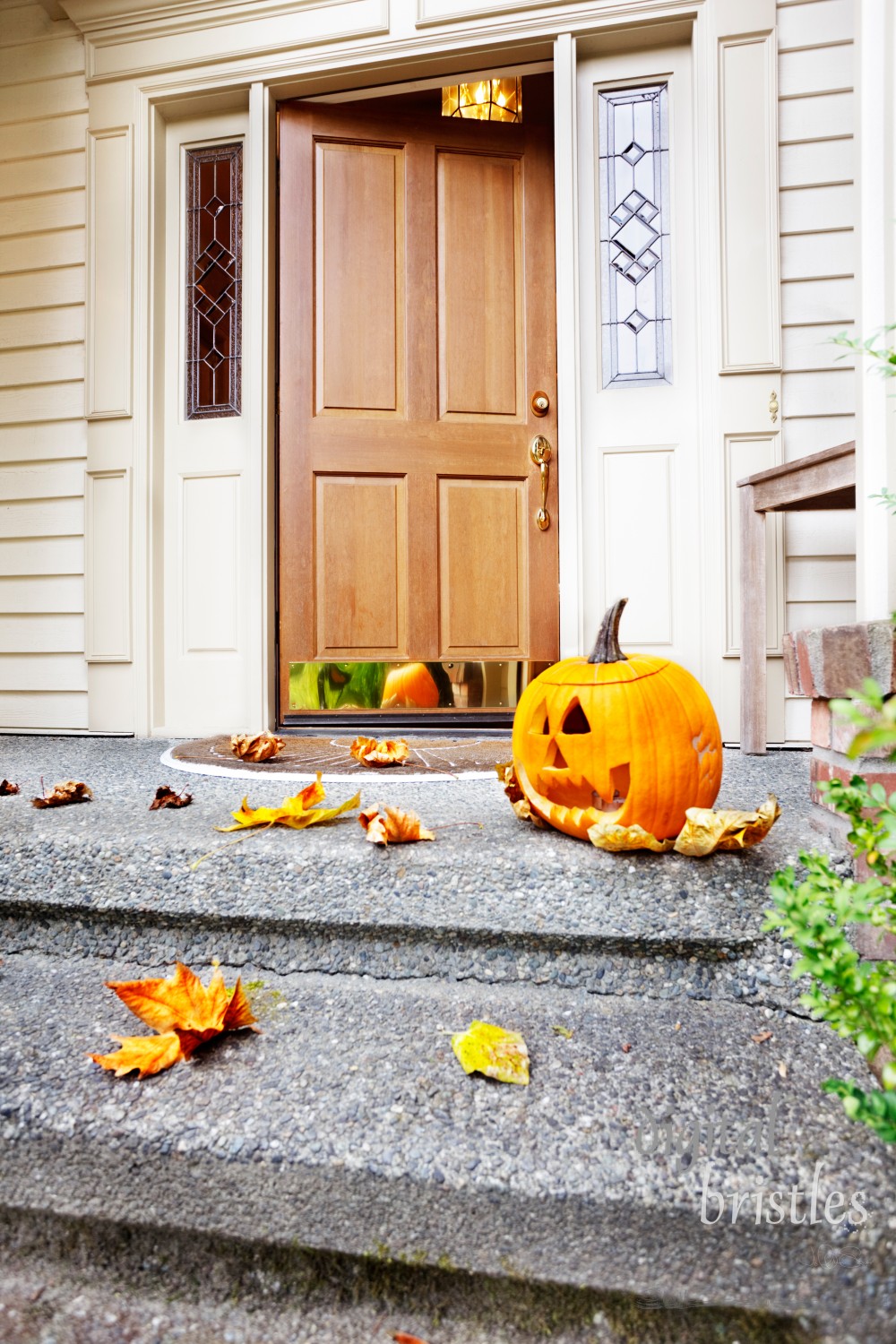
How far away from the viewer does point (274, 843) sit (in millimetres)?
1043

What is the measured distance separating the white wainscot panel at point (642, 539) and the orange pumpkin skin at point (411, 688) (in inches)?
25.1

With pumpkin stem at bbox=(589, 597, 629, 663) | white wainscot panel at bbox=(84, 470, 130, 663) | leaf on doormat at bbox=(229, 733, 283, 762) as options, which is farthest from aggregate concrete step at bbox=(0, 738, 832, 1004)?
white wainscot panel at bbox=(84, 470, 130, 663)

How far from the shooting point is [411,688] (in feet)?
8.39

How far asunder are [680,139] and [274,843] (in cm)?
239

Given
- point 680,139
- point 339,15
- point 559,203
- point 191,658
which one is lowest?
point 191,658

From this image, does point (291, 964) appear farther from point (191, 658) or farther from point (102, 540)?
point (102, 540)

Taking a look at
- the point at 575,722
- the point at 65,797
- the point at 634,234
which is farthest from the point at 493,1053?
the point at 634,234

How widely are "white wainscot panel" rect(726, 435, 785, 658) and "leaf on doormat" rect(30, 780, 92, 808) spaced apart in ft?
5.52

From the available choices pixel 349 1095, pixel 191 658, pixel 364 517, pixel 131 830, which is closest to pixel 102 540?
pixel 191 658

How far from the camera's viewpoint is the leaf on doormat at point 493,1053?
708mm

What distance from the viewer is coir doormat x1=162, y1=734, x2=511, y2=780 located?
5.56 ft

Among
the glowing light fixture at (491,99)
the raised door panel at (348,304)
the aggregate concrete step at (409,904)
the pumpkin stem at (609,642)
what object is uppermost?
the glowing light fixture at (491,99)

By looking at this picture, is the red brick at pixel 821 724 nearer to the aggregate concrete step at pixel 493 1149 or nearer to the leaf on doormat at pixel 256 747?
the aggregate concrete step at pixel 493 1149

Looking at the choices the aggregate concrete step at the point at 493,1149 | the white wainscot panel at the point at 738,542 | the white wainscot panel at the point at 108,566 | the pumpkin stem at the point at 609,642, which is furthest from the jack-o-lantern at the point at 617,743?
the white wainscot panel at the point at 108,566
